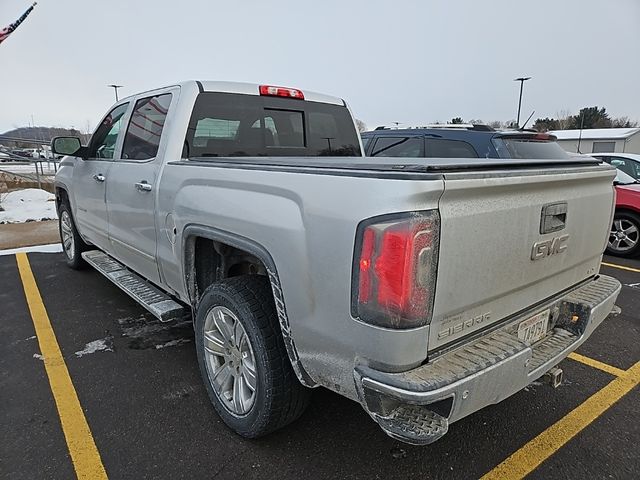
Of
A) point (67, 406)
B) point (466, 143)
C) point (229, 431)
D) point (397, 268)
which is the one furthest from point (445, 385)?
point (466, 143)

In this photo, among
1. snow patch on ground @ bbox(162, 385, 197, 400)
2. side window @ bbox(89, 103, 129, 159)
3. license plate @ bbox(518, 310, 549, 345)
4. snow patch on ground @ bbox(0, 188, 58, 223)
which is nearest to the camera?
license plate @ bbox(518, 310, 549, 345)

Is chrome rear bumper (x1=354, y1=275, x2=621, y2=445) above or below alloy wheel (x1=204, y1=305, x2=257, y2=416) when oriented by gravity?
above

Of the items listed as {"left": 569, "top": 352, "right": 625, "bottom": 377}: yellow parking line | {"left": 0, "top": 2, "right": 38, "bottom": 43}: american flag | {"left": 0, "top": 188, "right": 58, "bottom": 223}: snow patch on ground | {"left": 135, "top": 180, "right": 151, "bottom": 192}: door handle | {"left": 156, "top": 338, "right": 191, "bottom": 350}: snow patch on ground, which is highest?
{"left": 0, "top": 2, "right": 38, "bottom": 43}: american flag

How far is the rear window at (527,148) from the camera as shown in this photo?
5.73 m

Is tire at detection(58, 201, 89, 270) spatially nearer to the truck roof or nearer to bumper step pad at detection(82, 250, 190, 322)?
bumper step pad at detection(82, 250, 190, 322)

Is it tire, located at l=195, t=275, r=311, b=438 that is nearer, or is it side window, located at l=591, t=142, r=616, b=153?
tire, located at l=195, t=275, r=311, b=438

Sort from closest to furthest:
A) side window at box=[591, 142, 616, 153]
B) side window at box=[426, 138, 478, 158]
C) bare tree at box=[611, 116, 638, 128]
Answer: side window at box=[426, 138, 478, 158] < side window at box=[591, 142, 616, 153] < bare tree at box=[611, 116, 638, 128]

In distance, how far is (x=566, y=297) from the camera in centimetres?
252

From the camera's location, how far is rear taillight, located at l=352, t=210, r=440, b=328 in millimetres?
1629

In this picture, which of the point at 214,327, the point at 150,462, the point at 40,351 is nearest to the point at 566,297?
the point at 214,327

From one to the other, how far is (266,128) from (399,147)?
11.7 feet

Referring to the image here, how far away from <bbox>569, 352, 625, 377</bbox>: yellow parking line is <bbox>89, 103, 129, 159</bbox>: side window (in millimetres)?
4295

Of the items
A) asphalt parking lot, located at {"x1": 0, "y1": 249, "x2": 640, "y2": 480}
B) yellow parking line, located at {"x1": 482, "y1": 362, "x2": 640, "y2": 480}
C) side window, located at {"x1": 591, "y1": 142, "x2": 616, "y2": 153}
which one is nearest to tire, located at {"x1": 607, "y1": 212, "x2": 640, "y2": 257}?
asphalt parking lot, located at {"x1": 0, "y1": 249, "x2": 640, "y2": 480}

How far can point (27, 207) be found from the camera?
1023 centimetres
